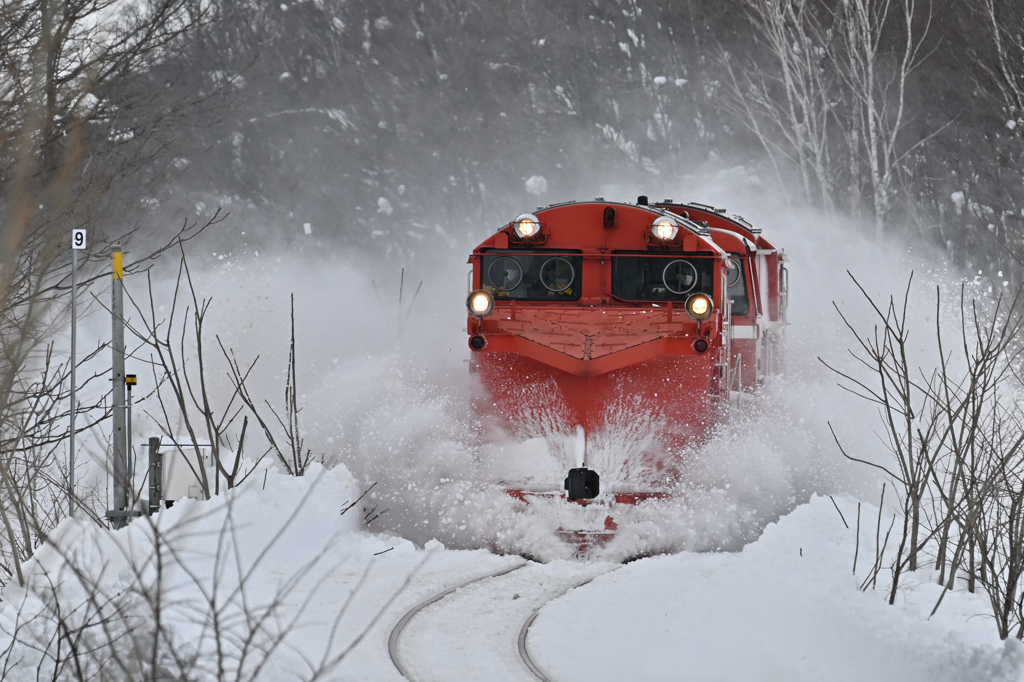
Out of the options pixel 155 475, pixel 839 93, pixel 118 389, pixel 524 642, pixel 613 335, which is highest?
pixel 839 93

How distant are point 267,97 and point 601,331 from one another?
3023 cm

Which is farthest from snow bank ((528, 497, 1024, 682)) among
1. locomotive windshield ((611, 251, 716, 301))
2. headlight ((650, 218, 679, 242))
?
headlight ((650, 218, 679, 242))

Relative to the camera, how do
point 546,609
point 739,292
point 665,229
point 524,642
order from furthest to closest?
point 739,292 < point 665,229 < point 546,609 < point 524,642

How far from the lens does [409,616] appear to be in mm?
7281

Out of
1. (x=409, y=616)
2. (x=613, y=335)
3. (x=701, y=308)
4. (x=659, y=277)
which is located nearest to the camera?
(x=409, y=616)

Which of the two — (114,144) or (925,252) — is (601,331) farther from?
(925,252)

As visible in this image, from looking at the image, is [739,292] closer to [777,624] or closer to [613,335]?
[613,335]

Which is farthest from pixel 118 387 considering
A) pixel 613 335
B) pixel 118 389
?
pixel 613 335

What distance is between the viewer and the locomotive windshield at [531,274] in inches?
427

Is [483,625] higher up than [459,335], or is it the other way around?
[459,335]

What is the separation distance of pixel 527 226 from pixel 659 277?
1441mm

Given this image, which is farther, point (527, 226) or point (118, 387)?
point (527, 226)

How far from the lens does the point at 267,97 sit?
37.4 meters

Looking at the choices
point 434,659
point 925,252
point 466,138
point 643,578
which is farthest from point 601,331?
point 466,138
